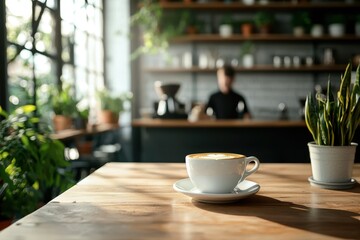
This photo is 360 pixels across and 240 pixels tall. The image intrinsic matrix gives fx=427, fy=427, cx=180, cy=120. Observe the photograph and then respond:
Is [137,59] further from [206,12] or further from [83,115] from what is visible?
[83,115]

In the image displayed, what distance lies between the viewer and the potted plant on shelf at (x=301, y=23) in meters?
6.05

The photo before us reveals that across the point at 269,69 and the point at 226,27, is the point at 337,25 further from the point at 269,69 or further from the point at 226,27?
the point at 226,27

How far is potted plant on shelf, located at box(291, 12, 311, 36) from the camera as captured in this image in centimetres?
605

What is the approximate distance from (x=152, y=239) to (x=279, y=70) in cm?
578

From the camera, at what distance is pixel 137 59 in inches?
258

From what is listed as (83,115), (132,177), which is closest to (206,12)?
(83,115)

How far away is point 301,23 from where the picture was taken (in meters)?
6.11

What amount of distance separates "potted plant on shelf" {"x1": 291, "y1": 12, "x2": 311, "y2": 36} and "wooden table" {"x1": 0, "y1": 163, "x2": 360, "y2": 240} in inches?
208

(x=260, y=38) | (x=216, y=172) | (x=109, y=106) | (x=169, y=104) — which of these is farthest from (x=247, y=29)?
(x=216, y=172)

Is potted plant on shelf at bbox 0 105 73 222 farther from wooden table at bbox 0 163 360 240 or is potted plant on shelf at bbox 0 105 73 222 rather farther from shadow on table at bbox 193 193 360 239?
shadow on table at bbox 193 193 360 239

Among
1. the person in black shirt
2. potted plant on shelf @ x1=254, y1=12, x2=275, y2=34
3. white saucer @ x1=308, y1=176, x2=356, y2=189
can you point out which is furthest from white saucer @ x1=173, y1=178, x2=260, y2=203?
potted plant on shelf @ x1=254, y1=12, x2=275, y2=34

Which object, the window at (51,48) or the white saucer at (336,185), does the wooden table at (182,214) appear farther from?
the window at (51,48)

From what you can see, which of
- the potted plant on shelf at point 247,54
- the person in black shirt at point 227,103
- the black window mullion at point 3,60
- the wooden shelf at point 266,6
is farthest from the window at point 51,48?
the potted plant on shelf at point 247,54

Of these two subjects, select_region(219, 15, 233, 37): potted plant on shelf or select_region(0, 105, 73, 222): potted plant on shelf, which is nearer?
select_region(0, 105, 73, 222): potted plant on shelf
